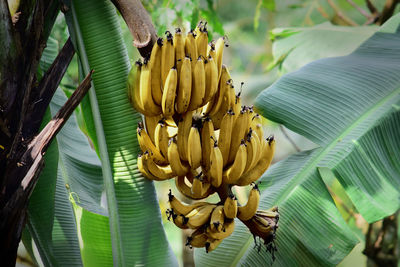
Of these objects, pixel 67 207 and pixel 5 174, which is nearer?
pixel 5 174

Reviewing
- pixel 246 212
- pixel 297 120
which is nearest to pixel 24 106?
pixel 246 212

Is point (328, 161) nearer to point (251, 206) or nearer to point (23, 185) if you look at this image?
point (251, 206)

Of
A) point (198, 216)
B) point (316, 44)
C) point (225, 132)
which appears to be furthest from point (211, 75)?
point (316, 44)

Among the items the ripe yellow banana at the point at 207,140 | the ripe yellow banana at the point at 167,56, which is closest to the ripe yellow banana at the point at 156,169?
the ripe yellow banana at the point at 207,140

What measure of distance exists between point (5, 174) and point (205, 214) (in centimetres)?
49

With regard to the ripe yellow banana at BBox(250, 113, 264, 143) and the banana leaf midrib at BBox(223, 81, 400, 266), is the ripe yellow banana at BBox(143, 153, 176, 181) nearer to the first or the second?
the ripe yellow banana at BBox(250, 113, 264, 143)

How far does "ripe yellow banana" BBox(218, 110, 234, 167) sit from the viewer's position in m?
1.18

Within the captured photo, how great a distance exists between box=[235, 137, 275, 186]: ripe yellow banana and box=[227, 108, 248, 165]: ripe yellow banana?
6 centimetres

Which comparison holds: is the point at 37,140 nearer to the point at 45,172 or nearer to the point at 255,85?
the point at 45,172

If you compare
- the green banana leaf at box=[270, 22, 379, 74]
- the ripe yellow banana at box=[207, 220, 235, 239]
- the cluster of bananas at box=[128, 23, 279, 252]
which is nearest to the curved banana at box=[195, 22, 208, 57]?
the cluster of bananas at box=[128, 23, 279, 252]

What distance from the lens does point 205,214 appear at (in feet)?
3.89

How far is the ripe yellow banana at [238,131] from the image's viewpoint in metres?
1.21

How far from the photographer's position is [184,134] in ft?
3.88

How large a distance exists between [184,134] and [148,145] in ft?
0.41
